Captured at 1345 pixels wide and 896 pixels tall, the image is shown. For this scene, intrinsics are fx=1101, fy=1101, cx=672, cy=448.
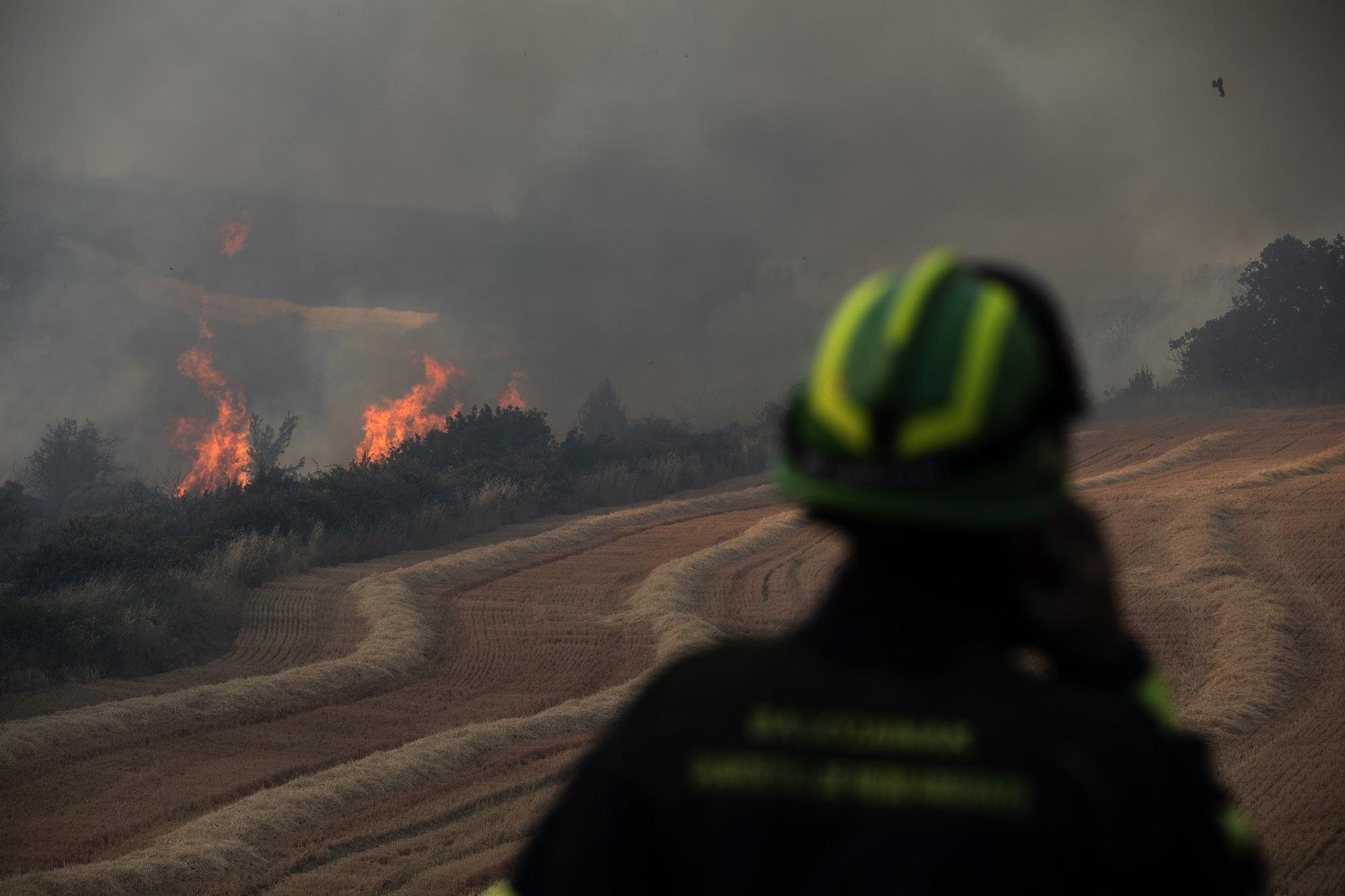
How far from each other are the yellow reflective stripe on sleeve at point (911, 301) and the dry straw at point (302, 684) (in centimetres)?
1026

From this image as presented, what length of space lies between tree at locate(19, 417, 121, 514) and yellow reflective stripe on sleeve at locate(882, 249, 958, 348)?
135 ft

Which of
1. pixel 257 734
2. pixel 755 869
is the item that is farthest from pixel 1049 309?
pixel 257 734

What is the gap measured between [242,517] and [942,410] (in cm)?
2283

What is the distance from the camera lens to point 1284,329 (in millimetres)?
44906

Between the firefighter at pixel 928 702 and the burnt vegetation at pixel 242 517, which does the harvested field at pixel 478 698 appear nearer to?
the burnt vegetation at pixel 242 517

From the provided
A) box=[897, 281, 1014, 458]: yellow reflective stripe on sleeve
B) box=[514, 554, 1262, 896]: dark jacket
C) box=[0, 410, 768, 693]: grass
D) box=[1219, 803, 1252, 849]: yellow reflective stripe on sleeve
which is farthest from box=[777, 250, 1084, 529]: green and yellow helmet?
box=[0, 410, 768, 693]: grass

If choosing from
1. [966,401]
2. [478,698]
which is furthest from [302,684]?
[966,401]

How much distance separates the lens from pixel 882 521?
1311 millimetres

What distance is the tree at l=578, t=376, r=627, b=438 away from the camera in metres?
52.5

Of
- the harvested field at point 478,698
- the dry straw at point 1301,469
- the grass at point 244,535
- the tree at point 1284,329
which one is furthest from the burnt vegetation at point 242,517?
the tree at point 1284,329

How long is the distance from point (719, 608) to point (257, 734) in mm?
6750

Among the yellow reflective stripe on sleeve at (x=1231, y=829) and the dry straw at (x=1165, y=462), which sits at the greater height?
the yellow reflective stripe on sleeve at (x=1231, y=829)

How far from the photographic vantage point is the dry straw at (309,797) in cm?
680

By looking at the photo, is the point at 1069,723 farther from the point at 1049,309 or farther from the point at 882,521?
the point at 1049,309
